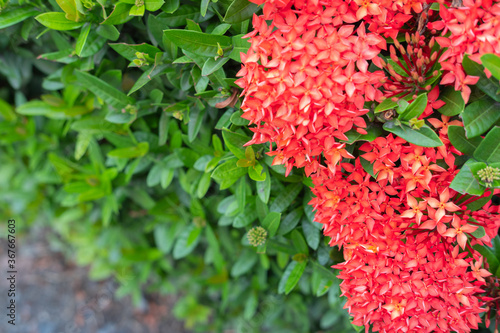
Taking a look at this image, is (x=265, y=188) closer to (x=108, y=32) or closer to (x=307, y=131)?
(x=307, y=131)

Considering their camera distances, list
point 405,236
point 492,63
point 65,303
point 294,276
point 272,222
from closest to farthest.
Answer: point 492,63 → point 405,236 → point 272,222 → point 294,276 → point 65,303

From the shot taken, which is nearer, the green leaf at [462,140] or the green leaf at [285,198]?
the green leaf at [462,140]

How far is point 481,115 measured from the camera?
1275 millimetres

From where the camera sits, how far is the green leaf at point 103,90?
1713 millimetres

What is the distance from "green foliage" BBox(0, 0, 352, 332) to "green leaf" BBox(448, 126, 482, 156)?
61cm

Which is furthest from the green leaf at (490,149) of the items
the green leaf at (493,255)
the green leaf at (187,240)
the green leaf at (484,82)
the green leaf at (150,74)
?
the green leaf at (187,240)

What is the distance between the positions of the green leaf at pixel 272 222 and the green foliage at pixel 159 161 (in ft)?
0.04

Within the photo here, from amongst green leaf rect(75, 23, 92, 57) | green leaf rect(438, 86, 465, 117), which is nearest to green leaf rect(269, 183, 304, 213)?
green leaf rect(438, 86, 465, 117)

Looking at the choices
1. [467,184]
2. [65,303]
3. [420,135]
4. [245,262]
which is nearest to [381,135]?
[420,135]

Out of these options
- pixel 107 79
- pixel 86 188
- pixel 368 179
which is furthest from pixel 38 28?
pixel 368 179

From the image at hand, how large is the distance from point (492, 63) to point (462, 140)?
0.29m

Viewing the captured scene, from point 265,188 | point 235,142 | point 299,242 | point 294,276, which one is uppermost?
point 235,142

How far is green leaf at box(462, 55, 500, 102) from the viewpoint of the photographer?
1161mm

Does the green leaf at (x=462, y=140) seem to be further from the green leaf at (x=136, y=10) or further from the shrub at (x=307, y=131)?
the green leaf at (x=136, y=10)
